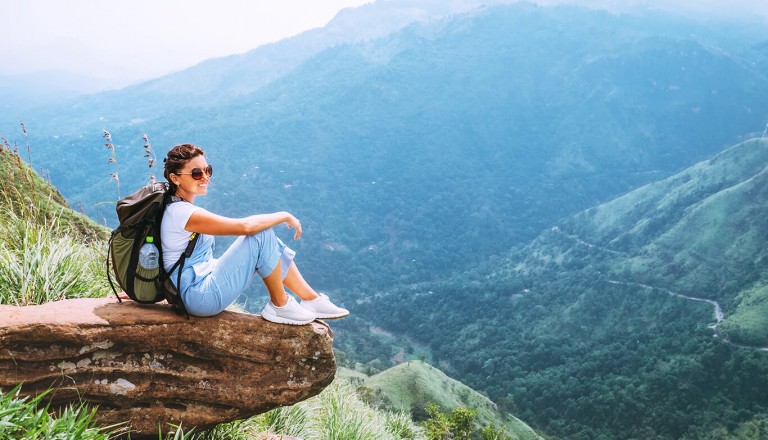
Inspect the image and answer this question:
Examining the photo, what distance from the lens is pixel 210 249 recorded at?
5.22m

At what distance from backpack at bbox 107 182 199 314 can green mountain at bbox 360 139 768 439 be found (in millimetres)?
65034

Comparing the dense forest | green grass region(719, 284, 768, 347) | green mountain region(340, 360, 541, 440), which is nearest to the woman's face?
the dense forest

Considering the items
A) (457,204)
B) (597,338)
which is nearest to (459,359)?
(597,338)

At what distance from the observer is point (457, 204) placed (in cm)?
19425

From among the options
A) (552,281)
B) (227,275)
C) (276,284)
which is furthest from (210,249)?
(552,281)

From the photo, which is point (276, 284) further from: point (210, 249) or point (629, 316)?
point (629, 316)

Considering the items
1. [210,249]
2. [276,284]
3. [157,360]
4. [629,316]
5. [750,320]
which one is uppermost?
[210,249]

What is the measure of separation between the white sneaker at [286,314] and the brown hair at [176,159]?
5.04ft

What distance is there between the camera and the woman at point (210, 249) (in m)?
4.58

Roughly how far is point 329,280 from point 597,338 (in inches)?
2648

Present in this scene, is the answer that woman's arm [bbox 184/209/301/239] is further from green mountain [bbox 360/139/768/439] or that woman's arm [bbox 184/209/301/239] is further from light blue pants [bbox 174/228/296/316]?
green mountain [bbox 360/139/768/439]

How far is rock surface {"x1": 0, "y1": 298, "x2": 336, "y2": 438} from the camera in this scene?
4.60 metres

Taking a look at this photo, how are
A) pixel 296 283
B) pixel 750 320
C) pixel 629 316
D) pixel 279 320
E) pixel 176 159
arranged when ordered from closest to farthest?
pixel 176 159
pixel 279 320
pixel 296 283
pixel 750 320
pixel 629 316

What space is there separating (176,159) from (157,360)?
1973 millimetres
